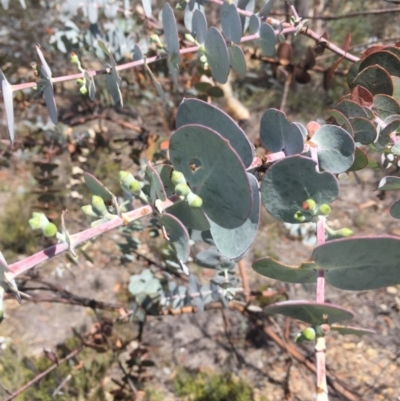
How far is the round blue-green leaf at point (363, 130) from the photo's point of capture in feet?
1.44

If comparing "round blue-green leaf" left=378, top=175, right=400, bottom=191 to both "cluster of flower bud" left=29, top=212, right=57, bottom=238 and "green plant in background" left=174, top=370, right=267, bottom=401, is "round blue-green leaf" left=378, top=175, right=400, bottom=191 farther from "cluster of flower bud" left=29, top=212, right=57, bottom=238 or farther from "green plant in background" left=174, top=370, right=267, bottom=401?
"green plant in background" left=174, top=370, right=267, bottom=401

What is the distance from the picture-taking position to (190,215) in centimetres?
34

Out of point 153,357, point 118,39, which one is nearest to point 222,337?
point 153,357

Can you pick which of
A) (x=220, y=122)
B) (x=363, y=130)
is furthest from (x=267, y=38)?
(x=220, y=122)

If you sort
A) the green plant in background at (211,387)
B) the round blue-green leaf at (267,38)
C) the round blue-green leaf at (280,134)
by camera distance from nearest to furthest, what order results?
the round blue-green leaf at (280,134) → the round blue-green leaf at (267,38) → the green plant in background at (211,387)

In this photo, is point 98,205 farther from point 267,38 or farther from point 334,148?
point 267,38

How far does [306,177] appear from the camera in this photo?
0.33 m

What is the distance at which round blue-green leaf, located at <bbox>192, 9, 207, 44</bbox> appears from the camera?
54 cm

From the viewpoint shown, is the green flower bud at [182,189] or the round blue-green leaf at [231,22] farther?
the round blue-green leaf at [231,22]

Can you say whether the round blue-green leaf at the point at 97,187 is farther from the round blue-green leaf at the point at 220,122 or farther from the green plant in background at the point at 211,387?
the green plant in background at the point at 211,387

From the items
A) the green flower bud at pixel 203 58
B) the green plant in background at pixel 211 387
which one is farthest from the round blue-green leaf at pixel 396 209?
the green plant in background at pixel 211 387

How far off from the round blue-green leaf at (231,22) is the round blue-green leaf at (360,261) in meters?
0.36

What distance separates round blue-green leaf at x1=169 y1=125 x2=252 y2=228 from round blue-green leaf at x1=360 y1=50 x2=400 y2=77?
35cm

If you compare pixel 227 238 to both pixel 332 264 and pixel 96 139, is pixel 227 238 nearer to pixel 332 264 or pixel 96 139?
pixel 332 264
